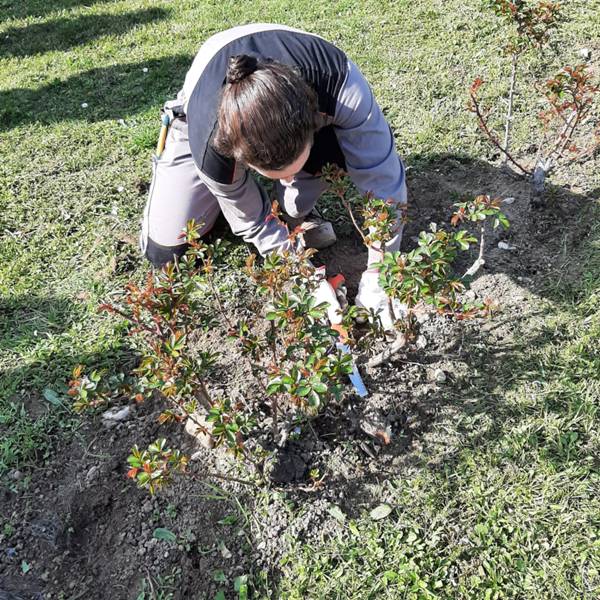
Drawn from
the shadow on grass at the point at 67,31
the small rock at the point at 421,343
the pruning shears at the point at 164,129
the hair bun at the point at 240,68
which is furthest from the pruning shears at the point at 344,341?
the shadow on grass at the point at 67,31

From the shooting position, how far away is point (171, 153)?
3.18 metres

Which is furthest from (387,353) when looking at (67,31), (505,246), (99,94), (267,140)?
(67,31)

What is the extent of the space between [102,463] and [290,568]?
36.0 inches

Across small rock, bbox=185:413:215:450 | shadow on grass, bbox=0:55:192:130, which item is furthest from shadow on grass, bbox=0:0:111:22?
small rock, bbox=185:413:215:450

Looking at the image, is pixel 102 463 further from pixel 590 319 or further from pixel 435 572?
pixel 590 319

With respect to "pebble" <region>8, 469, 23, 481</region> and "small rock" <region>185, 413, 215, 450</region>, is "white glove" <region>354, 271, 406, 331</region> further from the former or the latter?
"pebble" <region>8, 469, 23, 481</region>

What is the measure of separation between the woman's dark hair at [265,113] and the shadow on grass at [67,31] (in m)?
4.61

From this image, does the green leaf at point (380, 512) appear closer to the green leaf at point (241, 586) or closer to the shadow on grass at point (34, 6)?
the green leaf at point (241, 586)

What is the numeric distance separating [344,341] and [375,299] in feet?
1.87

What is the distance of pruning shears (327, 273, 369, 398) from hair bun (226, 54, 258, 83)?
0.96m

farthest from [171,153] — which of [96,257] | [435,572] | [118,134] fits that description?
[435,572]

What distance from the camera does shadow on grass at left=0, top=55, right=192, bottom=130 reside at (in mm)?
4715

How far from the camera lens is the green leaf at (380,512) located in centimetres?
216

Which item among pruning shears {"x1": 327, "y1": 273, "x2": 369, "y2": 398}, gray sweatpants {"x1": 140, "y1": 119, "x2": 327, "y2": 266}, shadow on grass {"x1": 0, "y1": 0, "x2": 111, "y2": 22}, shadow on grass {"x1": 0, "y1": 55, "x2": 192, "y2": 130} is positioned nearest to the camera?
pruning shears {"x1": 327, "y1": 273, "x2": 369, "y2": 398}
